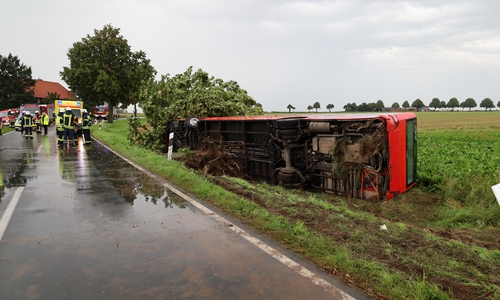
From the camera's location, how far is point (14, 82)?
226 feet

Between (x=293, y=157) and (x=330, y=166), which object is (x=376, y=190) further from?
(x=293, y=157)

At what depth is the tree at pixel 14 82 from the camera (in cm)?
6769

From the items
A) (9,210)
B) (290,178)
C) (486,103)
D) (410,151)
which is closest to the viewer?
(9,210)

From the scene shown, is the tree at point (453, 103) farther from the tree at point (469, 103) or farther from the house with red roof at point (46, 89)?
the house with red roof at point (46, 89)

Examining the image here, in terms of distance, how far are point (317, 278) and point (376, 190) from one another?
14.6ft

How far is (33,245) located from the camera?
4.96 meters

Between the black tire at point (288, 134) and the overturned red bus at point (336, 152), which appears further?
the black tire at point (288, 134)

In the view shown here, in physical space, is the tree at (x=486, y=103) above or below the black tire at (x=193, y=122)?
above

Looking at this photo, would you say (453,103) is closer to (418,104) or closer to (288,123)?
(418,104)

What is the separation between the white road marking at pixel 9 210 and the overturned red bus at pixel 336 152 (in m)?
5.74

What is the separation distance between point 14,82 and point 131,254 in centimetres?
7796

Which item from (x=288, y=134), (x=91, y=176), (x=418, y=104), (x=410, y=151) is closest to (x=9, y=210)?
(x=91, y=176)

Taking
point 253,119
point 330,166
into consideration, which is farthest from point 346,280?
point 253,119

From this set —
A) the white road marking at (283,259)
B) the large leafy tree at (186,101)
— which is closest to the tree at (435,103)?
the large leafy tree at (186,101)
